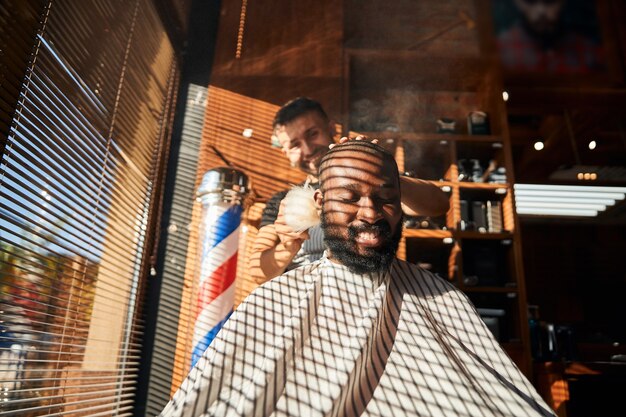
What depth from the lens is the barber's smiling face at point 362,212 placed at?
1274 millimetres

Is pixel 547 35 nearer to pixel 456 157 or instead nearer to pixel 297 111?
pixel 456 157

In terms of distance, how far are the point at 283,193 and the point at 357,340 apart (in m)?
1.28

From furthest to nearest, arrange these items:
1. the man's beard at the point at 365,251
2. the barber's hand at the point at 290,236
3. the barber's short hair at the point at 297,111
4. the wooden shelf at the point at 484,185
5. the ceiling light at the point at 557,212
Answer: the ceiling light at the point at 557,212, the wooden shelf at the point at 484,185, the barber's short hair at the point at 297,111, the barber's hand at the point at 290,236, the man's beard at the point at 365,251

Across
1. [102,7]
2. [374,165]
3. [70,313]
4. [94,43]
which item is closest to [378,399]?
[374,165]

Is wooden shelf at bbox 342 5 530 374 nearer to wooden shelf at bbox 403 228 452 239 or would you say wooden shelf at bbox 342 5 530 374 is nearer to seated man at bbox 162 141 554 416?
wooden shelf at bbox 403 228 452 239

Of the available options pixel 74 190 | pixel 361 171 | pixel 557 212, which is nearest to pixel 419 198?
pixel 361 171

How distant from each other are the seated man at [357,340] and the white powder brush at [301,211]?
→ 0.21 ft

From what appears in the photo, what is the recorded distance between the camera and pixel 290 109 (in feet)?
7.44

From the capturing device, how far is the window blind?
52.8 inches

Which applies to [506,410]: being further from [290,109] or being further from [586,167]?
[586,167]

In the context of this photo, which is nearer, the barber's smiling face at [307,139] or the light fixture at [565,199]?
the barber's smiling face at [307,139]

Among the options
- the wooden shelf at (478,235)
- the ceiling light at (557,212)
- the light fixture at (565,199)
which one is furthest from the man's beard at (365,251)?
the ceiling light at (557,212)

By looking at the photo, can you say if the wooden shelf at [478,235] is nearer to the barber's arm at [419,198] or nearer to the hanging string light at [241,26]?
the barber's arm at [419,198]

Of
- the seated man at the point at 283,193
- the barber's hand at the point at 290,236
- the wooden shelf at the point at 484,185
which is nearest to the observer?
→ the seated man at the point at 283,193
